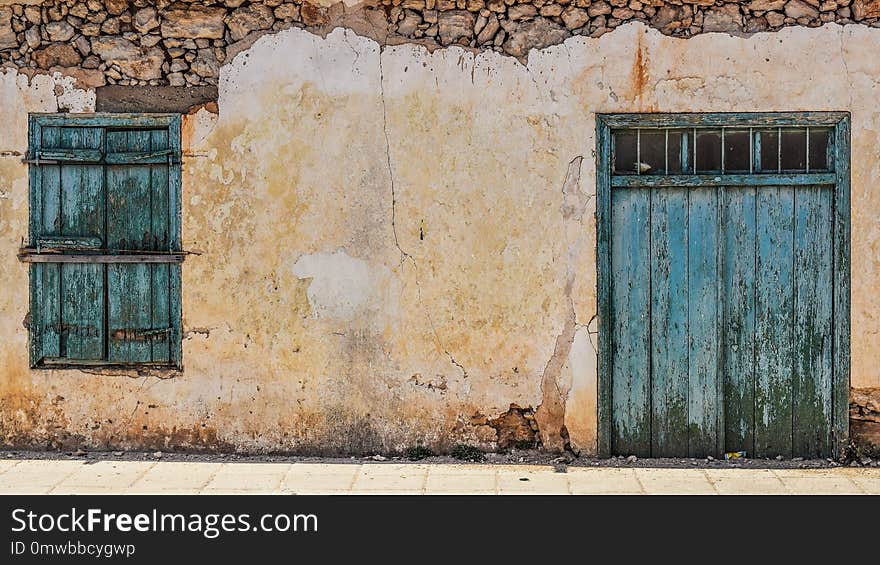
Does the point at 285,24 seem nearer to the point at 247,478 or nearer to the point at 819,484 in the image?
the point at 247,478

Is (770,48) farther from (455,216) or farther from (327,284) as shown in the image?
(327,284)

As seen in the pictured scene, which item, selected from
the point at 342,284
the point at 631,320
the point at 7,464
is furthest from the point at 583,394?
the point at 7,464

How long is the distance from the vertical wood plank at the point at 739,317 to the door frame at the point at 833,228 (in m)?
0.49

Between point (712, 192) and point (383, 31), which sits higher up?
point (383, 31)

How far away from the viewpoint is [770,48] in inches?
251

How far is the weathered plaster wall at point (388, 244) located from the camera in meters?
6.43

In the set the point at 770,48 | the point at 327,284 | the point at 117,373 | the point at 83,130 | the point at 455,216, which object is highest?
the point at 770,48

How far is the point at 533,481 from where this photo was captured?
20.0 feet

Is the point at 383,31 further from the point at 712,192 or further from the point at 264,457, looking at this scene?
the point at 264,457

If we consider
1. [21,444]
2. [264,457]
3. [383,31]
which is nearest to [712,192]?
[383,31]

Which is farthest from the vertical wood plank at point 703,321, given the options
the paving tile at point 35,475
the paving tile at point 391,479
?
the paving tile at point 35,475

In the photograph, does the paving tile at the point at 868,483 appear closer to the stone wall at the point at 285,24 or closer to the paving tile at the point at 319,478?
the stone wall at the point at 285,24

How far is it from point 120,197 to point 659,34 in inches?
145

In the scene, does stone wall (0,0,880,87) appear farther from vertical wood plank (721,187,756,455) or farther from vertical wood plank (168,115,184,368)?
vertical wood plank (721,187,756,455)
